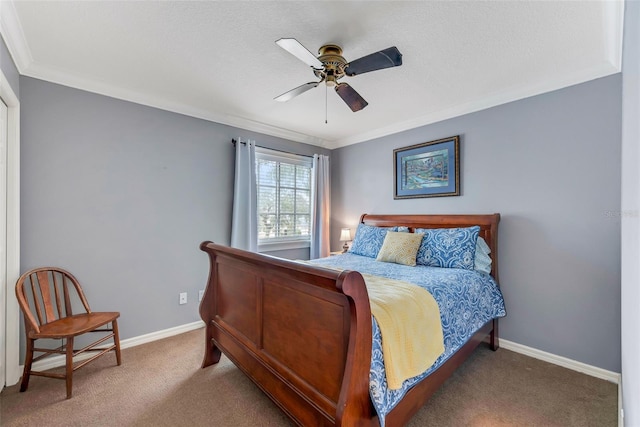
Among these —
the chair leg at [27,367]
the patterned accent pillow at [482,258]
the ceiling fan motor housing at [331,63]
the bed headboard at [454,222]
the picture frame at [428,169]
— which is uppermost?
the ceiling fan motor housing at [331,63]

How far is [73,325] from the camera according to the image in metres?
2.07

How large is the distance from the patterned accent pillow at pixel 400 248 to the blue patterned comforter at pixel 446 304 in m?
0.09

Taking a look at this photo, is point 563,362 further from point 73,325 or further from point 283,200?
point 73,325

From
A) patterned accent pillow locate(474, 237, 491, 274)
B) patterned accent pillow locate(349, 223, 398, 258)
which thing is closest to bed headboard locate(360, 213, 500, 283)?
patterned accent pillow locate(474, 237, 491, 274)

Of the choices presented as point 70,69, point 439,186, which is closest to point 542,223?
point 439,186

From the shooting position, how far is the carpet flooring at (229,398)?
172cm

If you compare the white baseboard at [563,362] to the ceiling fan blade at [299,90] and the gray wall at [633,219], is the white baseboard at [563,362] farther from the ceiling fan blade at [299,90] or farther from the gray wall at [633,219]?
the ceiling fan blade at [299,90]

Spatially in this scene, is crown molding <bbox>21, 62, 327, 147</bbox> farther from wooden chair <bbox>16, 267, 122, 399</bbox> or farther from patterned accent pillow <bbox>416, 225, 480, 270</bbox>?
patterned accent pillow <bbox>416, 225, 480, 270</bbox>

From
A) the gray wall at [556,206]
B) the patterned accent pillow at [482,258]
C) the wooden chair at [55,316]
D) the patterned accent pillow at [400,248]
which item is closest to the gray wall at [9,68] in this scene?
the wooden chair at [55,316]

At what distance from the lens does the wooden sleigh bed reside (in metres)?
1.20

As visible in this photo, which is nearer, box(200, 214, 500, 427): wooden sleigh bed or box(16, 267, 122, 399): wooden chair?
box(200, 214, 500, 427): wooden sleigh bed

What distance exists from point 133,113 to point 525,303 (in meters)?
4.25

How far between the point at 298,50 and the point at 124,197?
224 centimetres

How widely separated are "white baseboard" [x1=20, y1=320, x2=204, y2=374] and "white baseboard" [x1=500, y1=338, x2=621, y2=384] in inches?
129
